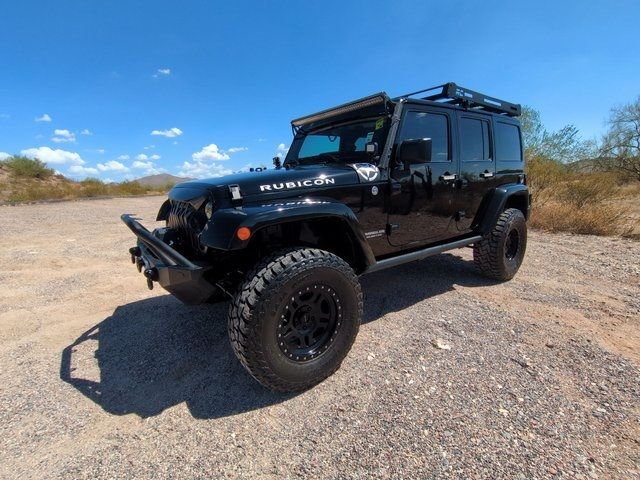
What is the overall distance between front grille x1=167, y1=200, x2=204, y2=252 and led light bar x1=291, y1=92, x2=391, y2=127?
1.67 m

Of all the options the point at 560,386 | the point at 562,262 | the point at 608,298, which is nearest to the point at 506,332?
the point at 560,386

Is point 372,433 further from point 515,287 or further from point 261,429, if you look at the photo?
point 515,287

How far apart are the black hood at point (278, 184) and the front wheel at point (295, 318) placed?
442 millimetres

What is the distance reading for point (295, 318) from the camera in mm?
2332

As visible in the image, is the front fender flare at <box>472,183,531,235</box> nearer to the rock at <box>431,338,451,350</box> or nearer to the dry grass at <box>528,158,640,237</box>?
the rock at <box>431,338,451,350</box>

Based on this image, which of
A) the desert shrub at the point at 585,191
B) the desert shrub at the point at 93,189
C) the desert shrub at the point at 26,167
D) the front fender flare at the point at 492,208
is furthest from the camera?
the desert shrub at the point at 26,167

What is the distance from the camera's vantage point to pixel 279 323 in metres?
2.18

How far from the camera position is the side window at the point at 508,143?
14.0 ft

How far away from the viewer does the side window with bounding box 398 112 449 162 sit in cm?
316

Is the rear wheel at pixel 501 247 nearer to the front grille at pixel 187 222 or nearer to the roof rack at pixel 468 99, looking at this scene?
the roof rack at pixel 468 99

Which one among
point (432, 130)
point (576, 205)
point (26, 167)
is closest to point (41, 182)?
point (26, 167)

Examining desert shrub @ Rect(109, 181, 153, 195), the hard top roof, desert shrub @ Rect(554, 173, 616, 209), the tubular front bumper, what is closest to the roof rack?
the hard top roof

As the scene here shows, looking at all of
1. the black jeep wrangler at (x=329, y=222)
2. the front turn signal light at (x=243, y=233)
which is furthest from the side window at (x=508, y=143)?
the front turn signal light at (x=243, y=233)

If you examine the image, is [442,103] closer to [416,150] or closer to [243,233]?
[416,150]
